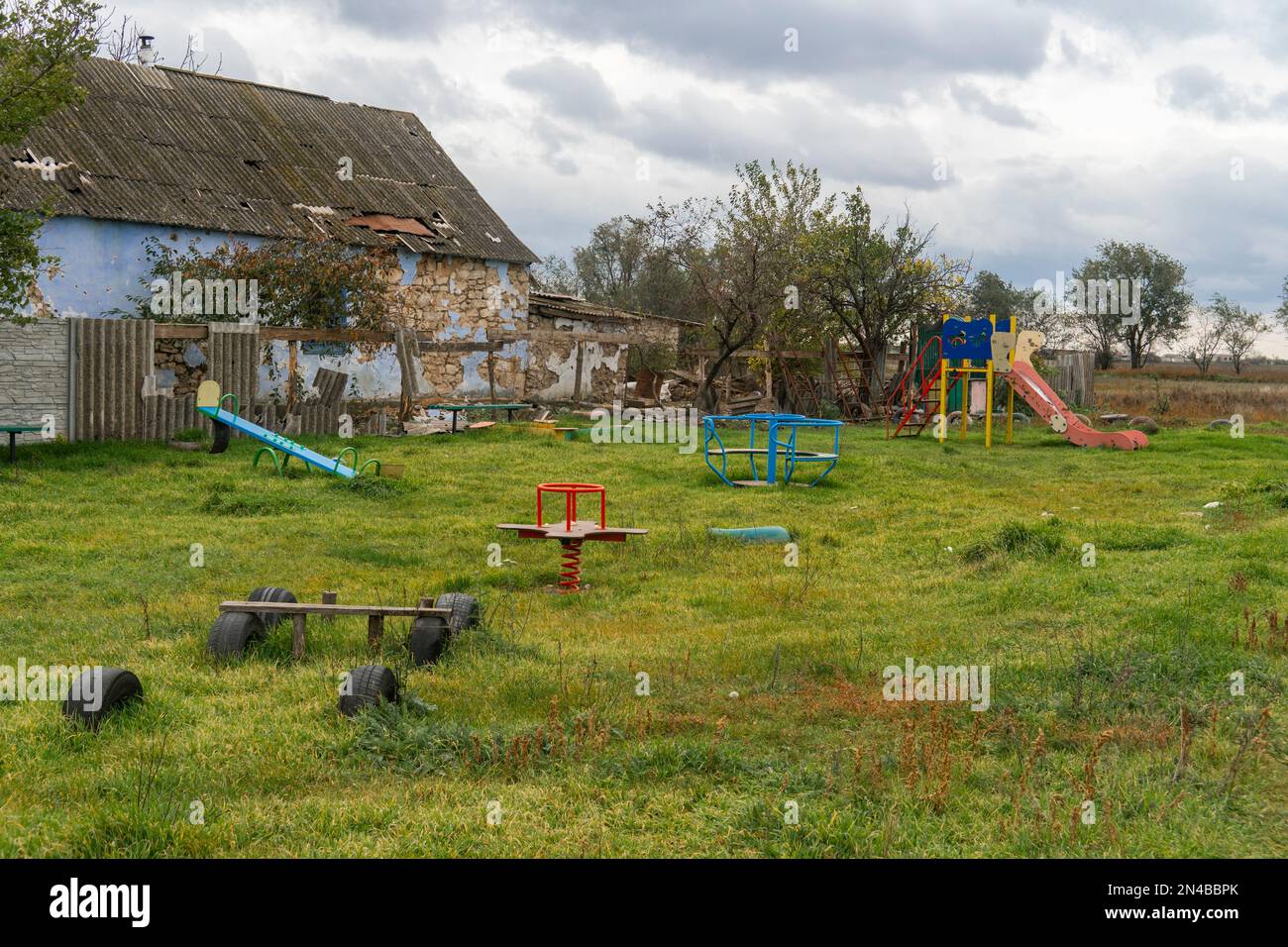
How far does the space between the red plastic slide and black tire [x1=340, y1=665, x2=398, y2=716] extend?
60.4 feet

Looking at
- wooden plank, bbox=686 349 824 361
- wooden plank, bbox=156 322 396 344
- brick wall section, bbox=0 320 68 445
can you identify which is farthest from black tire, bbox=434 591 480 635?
wooden plank, bbox=686 349 824 361

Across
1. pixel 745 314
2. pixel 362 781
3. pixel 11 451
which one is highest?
pixel 745 314

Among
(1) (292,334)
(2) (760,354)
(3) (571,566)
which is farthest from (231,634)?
(2) (760,354)

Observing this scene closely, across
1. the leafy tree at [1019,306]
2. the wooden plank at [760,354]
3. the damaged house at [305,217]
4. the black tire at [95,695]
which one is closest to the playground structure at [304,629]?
the black tire at [95,695]

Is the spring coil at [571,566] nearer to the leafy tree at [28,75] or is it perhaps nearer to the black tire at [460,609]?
the black tire at [460,609]

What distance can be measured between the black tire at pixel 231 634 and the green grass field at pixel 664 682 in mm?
120

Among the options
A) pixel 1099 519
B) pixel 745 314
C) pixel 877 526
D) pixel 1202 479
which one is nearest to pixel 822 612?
pixel 877 526

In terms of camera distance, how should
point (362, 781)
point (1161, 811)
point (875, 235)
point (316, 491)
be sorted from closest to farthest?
point (1161, 811) < point (362, 781) < point (316, 491) < point (875, 235)

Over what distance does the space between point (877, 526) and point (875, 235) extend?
1919 centimetres

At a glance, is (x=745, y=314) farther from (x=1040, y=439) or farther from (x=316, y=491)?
(x=316, y=491)

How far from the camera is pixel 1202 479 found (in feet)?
56.7

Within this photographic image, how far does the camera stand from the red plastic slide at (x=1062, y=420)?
22.2 metres

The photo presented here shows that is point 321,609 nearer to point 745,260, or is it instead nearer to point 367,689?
point 367,689

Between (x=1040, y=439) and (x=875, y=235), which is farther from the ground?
(x=875, y=235)
